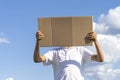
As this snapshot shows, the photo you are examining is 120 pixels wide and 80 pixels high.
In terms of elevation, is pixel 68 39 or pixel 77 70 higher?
pixel 68 39

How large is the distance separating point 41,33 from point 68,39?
518 millimetres

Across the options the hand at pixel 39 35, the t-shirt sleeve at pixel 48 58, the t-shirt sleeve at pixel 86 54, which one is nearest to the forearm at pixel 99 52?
the t-shirt sleeve at pixel 86 54

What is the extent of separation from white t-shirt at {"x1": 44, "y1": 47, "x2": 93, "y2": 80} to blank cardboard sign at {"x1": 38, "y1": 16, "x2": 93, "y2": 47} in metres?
0.14

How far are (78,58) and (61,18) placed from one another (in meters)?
0.83

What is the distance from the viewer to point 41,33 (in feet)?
27.1

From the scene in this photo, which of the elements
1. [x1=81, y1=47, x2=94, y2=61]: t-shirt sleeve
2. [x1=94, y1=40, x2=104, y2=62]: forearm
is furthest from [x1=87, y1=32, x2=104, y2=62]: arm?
[x1=81, y1=47, x2=94, y2=61]: t-shirt sleeve

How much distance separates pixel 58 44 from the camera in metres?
8.31

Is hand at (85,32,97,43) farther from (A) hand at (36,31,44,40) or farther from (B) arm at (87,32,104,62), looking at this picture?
(A) hand at (36,31,44,40)

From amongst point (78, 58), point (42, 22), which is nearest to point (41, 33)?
point (42, 22)

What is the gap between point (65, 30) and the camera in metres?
8.34

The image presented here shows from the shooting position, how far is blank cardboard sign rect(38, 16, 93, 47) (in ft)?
27.2

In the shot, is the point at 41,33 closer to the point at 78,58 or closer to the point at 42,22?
the point at 42,22

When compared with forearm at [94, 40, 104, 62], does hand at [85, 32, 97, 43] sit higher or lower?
higher

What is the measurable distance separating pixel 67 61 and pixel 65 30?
1.99ft
